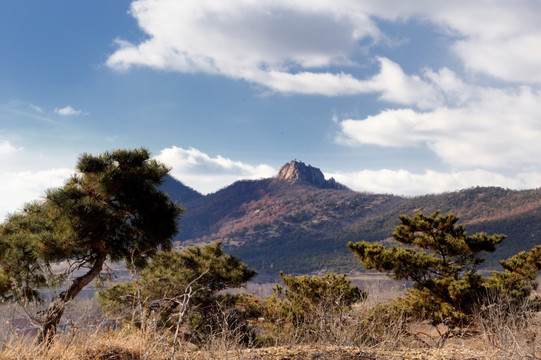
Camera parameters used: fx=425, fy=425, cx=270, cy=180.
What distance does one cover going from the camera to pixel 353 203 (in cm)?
19175

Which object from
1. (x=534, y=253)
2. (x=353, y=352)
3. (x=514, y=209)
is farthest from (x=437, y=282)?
(x=514, y=209)

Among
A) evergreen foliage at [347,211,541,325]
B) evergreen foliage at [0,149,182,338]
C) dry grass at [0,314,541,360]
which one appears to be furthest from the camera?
evergreen foliage at [347,211,541,325]

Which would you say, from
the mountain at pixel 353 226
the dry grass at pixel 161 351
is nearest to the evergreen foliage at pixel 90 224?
the dry grass at pixel 161 351

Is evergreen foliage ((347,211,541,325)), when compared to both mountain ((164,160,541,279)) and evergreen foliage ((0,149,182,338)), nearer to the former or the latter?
evergreen foliage ((0,149,182,338))

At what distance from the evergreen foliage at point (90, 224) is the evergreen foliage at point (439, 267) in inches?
357

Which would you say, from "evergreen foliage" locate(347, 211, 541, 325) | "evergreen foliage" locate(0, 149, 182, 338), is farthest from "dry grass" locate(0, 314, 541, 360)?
"evergreen foliage" locate(347, 211, 541, 325)

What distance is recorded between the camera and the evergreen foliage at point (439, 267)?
48.7 ft

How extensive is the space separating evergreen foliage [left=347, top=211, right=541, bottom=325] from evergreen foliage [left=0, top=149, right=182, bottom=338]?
9.06 metres

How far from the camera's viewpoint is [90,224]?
26.2 feet

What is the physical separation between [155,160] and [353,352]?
20.0 ft

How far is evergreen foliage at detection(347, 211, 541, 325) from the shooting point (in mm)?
14836

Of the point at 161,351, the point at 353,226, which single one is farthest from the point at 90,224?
the point at 353,226

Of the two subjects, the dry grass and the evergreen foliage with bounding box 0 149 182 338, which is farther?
the evergreen foliage with bounding box 0 149 182 338

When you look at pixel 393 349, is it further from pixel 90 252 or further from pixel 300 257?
pixel 300 257
